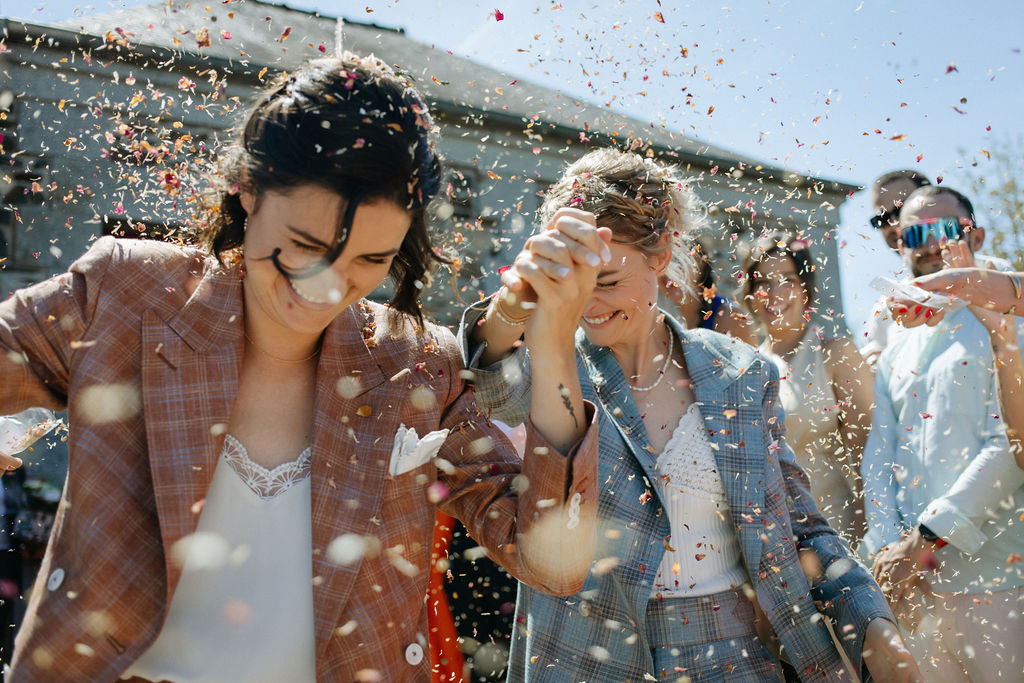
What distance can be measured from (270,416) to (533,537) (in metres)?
0.68

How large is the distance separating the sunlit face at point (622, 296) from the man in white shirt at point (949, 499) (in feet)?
5.42

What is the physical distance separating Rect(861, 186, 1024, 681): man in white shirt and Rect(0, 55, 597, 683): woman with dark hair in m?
2.39

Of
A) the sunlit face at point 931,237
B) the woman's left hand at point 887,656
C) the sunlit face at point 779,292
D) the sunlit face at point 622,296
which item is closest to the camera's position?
the woman's left hand at point 887,656

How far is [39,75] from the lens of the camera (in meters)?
8.02

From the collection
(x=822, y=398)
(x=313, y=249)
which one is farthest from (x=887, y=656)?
(x=822, y=398)

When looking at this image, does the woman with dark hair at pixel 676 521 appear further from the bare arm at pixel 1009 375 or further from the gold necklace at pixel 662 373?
the bare arm at pixel 1009 375

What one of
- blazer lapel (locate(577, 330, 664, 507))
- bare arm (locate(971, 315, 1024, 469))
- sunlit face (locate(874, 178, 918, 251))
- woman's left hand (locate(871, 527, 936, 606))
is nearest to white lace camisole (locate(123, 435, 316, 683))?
blazer lapel (locate(577, 330, 664, 507))

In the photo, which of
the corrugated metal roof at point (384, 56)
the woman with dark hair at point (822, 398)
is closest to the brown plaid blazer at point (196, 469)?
the woman with dark hair at point (822, 398)

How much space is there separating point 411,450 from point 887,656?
144 centimetres

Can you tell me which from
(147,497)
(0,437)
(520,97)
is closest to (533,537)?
(147,497)

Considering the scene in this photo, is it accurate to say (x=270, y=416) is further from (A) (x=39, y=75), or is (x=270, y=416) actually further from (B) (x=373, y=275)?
(A) (x=39, y=75)

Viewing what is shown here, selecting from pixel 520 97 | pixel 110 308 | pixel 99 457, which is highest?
pixel 520 97

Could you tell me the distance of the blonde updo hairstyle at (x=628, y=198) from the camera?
8.51ft

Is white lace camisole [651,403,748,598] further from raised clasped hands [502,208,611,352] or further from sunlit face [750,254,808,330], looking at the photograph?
sunlit face [750,254,808,330]
